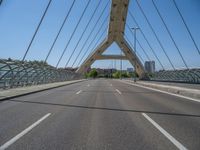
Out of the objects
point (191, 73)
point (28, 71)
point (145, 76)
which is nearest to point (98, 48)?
point (145, 76)

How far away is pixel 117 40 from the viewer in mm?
68562

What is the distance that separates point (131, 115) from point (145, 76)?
227 feet

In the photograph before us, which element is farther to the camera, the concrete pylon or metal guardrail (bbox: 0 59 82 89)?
the concrete pylon

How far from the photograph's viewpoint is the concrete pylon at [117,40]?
50.2 metres

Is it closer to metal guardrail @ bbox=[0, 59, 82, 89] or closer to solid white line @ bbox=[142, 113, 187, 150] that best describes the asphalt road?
solid white line @ bbox=[142, 113, 187, 150]

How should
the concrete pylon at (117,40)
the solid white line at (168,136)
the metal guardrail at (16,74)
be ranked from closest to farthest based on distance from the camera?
1. the solid white line at (168,136)
2. the metal guardrail at (16,74)
3. the concrete pylon at (117,40)

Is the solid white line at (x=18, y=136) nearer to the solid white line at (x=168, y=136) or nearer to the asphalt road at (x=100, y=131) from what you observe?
the asphalt road at (x=100, y=131)

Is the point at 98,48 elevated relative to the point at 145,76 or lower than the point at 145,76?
elevated

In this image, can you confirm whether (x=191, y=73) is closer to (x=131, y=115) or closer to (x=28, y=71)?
(x=28, y=71)

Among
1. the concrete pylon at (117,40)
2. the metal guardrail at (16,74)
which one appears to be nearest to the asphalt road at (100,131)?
the metal guardrail at (16,74)

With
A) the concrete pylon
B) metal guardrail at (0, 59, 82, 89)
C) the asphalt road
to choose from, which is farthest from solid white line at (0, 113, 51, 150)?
the concrete pylon

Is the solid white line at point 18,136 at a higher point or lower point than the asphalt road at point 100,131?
lower

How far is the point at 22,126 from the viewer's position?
7.09 m

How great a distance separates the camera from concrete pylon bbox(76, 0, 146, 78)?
165 feet
